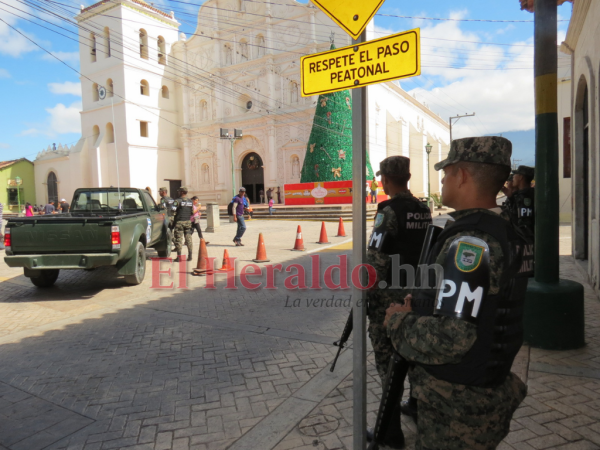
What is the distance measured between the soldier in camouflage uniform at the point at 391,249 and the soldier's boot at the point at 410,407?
357mm

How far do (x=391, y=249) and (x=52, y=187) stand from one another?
4661 centimetres

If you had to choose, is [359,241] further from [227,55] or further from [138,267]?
[227,55]

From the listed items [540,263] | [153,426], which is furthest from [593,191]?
[153,426]

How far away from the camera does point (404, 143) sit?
128ft

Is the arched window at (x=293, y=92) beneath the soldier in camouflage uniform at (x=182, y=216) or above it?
above

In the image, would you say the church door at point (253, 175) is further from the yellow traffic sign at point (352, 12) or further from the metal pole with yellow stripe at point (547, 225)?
the yellow traffic sign at point (352, 12)

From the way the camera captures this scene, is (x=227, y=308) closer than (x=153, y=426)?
No

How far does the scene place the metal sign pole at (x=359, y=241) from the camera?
2.16m

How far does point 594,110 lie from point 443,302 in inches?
249

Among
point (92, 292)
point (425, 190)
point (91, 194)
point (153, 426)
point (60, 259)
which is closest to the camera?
point (153, 426)

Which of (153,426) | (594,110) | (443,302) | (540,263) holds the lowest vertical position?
(153,426)

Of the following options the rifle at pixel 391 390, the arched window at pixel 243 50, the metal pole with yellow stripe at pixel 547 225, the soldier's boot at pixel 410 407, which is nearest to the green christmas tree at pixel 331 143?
the arched window at pixel 243 50

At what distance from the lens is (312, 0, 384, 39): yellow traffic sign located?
209cm

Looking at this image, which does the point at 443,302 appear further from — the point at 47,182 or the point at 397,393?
the point at 47,182
